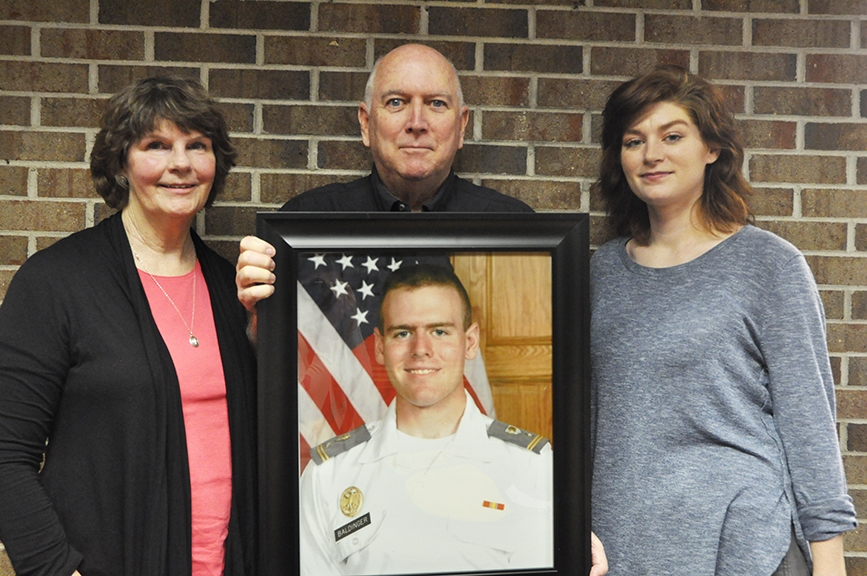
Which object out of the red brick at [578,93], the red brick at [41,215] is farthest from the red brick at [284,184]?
the red brick at [578,93]

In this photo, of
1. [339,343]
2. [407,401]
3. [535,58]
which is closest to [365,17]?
[535,58]

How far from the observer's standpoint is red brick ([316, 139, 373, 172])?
90.9 inches

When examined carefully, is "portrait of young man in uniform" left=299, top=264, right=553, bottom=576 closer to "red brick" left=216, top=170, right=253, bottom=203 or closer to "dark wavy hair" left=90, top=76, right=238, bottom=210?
"dark wavy hair" left=90, top=76, right=238, bottom=210

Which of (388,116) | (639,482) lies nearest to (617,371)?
(639,482)

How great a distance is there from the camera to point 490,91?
234cm

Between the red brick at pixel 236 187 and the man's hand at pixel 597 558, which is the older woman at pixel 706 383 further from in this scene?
the red brick at pixel 236 187

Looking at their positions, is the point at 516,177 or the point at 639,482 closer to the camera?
the point at 639,482

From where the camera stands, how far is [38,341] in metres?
1.63

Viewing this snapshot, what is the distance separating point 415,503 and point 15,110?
1.75m

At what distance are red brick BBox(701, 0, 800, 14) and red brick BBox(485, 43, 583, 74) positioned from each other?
47 cm

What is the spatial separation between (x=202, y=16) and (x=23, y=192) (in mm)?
780

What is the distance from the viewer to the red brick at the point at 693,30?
7.77 ft

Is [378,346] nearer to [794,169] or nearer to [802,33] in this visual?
[794,169]

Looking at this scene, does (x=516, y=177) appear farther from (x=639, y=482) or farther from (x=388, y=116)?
(x=639, y=482)
